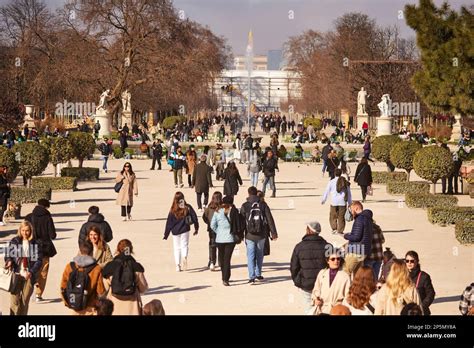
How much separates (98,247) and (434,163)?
16.5 meters

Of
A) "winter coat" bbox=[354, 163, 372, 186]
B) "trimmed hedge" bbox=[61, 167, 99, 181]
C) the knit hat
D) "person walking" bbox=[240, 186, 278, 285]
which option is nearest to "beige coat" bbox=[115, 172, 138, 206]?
"winter coat" bbox=[354, 163, 372, 186]

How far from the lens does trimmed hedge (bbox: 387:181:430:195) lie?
31.6 m

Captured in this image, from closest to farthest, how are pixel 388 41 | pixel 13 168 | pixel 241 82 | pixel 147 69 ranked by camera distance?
pixel 13 168 → pixel 147 69 → pixel 388 41 → pixel 241 82

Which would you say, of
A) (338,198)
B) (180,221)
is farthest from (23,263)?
(338,198)

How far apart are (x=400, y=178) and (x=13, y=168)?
13033 mm

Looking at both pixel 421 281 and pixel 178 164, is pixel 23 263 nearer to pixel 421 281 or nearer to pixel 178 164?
pixel 421 281

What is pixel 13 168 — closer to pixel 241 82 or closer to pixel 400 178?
pixel 400 178

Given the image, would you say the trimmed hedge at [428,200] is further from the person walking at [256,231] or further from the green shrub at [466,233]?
the person walking at [256,231]

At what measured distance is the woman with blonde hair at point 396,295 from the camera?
10508mm

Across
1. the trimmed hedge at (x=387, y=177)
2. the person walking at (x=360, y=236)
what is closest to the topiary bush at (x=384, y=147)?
the trimmed hedge at (x=387, y=177)

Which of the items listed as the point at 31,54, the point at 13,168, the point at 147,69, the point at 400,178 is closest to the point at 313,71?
the point at 31,54

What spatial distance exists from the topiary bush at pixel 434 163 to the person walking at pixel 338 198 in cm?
772

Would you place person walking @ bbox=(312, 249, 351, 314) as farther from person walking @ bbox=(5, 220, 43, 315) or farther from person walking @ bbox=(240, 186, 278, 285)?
person walking @ bbox=(240, 186, 278, 285)
